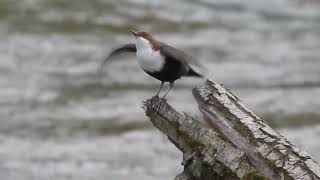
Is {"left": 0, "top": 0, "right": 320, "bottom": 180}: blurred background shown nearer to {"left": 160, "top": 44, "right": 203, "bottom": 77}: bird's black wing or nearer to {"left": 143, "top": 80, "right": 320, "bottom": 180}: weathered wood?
{"left": 160, "top": 44, "right": 203, "bottom": 77}: bird's black wing

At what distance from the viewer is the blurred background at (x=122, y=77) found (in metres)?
14.7

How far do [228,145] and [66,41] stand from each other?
699 inches

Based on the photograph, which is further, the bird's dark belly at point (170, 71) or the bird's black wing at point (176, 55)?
the bird's dark belly at point (170, 71)

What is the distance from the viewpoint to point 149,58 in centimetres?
853

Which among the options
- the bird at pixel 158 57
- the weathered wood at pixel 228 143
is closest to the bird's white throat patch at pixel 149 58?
the bird at pixel 158 57

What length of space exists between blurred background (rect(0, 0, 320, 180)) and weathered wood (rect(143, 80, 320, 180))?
5880mm

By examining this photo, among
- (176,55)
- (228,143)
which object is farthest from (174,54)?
(228,143)

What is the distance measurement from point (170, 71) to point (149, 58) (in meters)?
0.37

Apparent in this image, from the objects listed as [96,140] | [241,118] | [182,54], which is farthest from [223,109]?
[96,140]

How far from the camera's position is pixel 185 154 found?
750cm

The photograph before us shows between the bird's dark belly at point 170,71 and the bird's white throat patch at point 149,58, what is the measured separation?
0.08 metres

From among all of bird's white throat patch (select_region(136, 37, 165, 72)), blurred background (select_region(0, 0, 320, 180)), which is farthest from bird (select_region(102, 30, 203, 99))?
blurred background (select_region(0, 0, 320, 180))

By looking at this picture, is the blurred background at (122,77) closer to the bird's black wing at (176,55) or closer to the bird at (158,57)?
the bird at (158,57)

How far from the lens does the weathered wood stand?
6.91 meters
